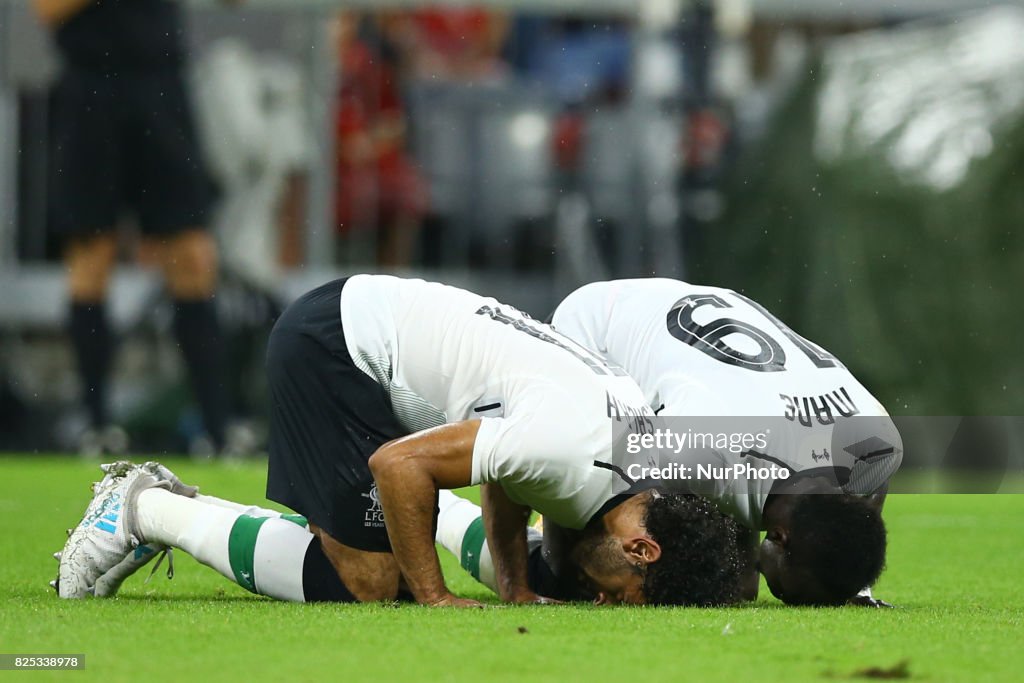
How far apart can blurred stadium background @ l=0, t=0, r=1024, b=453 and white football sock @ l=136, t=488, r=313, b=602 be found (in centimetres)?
515

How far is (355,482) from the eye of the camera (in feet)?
12.9

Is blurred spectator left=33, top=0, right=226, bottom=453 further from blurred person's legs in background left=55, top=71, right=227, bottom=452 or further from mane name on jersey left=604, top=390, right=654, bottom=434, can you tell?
mane name on jersey left=604, top=390, right=654, bottom=434

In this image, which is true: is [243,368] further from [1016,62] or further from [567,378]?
[567,378]

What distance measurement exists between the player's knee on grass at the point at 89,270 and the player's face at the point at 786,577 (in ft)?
16.9

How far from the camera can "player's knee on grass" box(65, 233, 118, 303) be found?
26.9 feet

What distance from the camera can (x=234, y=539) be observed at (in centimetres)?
393

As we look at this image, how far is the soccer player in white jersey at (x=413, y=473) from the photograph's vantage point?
3.53 m

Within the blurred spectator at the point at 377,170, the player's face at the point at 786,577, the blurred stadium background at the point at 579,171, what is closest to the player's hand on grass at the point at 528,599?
the player's face at the point at 786,577

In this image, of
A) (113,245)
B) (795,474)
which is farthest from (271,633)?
(113,245)

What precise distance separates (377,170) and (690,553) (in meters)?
6.74

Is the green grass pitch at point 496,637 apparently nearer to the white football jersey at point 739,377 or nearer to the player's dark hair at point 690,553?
the player's dark hair at point 690,553

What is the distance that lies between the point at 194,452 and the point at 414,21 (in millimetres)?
3401

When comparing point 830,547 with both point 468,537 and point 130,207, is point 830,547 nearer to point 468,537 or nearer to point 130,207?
point 468,537
